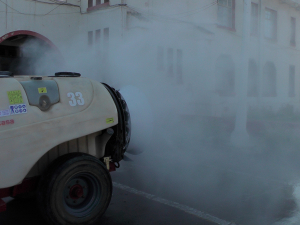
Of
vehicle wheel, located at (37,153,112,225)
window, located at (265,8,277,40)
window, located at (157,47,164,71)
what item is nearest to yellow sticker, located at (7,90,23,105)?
vehicle wheel, located at (37,153,112,225)

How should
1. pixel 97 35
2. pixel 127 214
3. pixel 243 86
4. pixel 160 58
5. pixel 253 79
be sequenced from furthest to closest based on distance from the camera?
pixel 253 79
pixel 97 35
pixel 160 58
pixel 243 86
pixel 127 214

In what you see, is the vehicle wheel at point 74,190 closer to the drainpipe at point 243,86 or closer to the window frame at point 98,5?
the drainpipe at point 243,86

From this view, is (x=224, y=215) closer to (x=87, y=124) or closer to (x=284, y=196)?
(x=284, y=196)

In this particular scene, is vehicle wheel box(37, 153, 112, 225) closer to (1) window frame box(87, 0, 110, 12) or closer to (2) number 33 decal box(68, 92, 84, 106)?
(2) number 33 decal box(68, 92, 84, 106)

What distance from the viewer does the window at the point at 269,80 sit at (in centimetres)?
1342

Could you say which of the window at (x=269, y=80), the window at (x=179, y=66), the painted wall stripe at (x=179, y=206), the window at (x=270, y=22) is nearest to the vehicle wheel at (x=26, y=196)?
the painted wall stripe at (x=179, y=206)

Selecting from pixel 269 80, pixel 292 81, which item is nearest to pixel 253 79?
pixel 269 80

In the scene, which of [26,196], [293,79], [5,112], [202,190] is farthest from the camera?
[293,79]

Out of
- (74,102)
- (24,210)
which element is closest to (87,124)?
(74,102)

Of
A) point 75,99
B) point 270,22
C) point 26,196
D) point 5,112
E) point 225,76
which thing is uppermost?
point 270,22

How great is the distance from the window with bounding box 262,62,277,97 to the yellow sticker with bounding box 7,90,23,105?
11.9 metres

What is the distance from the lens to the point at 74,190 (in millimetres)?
3066

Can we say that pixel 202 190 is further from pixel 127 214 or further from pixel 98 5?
pixel 98 5

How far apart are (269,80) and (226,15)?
4.21m
